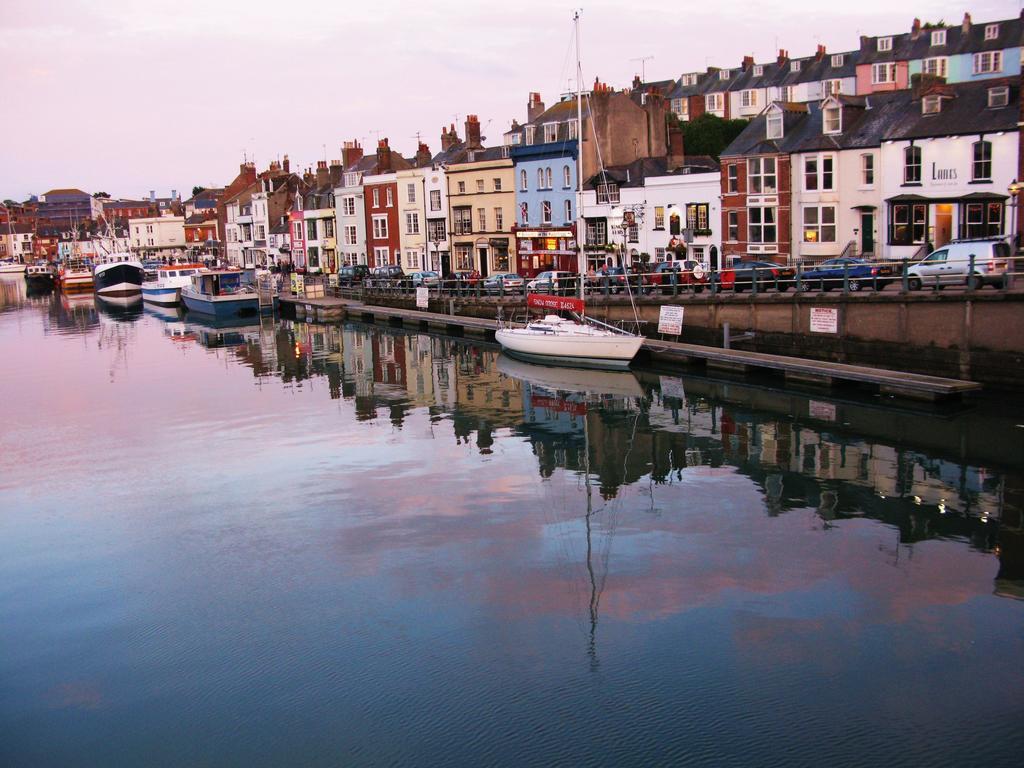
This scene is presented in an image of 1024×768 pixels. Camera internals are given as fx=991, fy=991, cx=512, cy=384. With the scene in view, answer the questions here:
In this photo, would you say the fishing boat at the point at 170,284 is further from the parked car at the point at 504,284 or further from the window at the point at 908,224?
the window at the point at 908,224

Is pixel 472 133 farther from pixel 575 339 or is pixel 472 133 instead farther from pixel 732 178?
pixel 575 339

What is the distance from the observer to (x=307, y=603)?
53.4 feet

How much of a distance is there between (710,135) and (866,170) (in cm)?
3185

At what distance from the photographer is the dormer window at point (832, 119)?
50000 millimetres

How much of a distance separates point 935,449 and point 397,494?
44.2 ft

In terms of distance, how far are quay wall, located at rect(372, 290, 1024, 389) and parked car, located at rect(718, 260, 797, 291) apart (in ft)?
2.17

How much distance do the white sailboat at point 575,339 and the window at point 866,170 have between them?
55.0ft

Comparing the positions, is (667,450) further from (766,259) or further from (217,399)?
(766,259)

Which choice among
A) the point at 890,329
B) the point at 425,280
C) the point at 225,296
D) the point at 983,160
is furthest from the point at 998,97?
the point at 225,296

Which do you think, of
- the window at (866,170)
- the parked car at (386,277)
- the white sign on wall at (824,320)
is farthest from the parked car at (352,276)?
the white sign on wall at (824,320)

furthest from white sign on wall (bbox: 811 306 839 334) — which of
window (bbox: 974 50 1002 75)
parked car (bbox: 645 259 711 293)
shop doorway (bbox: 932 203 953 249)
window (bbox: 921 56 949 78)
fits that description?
window (bbox: 921 56 949 78)

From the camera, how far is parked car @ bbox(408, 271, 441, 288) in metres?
59.5

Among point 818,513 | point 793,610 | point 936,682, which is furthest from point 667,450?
point 936,682

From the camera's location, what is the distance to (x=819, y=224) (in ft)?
165
